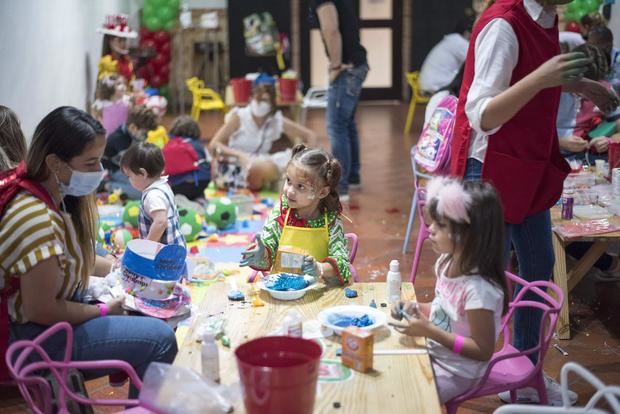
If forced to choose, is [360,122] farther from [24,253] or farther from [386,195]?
[24,253]

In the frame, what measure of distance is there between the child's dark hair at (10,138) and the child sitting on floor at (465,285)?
209cm

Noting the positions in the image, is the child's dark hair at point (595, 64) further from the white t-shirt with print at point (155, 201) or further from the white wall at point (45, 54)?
the white wall at point (45, 54)

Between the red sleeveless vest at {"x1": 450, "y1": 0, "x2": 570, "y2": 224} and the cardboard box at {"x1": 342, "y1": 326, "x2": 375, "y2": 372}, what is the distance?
1054 mm

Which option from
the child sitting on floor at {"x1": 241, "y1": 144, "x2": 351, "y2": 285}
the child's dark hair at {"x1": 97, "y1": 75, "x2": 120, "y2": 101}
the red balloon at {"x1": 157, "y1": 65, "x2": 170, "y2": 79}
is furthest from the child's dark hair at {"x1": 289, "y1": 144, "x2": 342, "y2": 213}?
the red balloon at {"x1": 157, "y1": 65, "x2": 170, "y2": 79}

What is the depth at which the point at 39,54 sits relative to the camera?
21.7 feet

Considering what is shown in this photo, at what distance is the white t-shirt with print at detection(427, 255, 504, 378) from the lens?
239 cm

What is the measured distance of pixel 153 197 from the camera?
400cm

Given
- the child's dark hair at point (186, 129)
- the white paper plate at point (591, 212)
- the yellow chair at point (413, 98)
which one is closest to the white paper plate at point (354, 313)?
the white paper plate at point (591, 212)

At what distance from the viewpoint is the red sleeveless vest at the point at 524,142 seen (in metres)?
2.81

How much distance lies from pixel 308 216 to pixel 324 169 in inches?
8.0

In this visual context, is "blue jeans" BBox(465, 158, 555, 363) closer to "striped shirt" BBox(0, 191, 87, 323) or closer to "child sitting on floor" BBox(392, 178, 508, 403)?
"child sitting on floor" BBox(392, 178, 508, 403)

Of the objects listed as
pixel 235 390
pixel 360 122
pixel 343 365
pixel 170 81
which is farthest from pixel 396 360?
pixel 170 81

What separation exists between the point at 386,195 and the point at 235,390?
5306 mm

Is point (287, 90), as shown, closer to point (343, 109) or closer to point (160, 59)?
point (343, 109)
